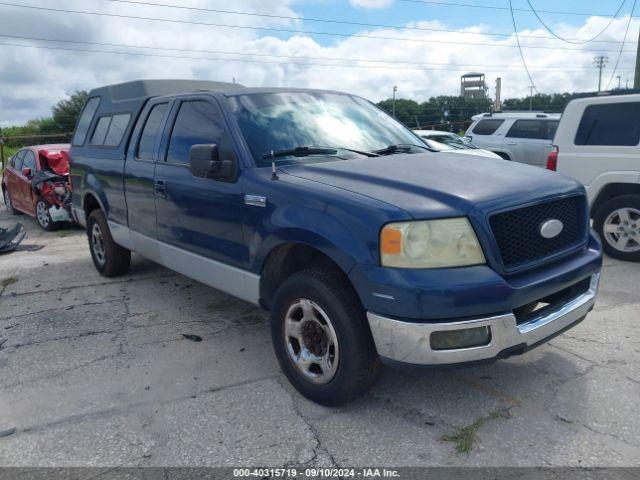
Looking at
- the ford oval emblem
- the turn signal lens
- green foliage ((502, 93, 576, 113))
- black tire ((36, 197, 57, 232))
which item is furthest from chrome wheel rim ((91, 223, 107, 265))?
green foliage ((502, 93, 576, 113))

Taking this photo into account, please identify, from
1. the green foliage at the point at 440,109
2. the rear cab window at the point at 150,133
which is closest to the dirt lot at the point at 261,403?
the rear cab window at the point at 150,133

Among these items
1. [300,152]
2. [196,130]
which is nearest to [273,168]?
[300,152]

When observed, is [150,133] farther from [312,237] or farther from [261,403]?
[261,403]

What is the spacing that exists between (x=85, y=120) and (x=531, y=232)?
550 centimetres

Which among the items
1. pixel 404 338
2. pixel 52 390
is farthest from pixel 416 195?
pixel 52 390

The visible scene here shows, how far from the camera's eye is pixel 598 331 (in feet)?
14.2

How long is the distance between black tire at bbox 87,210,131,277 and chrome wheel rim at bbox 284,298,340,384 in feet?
10.9

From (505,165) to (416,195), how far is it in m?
1.00

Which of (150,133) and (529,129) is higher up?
(150,133)

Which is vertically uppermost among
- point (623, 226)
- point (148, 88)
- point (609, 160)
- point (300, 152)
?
point (148, 88)

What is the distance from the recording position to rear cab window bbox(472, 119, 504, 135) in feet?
44.3

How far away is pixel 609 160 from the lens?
655cm

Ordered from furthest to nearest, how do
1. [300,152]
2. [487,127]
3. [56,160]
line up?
[487,127], [56,160], [300,152]

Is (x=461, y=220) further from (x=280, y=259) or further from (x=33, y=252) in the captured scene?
(x=33, y=252)
